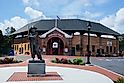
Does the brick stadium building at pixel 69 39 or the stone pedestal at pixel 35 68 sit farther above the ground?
the brick stadium building at pixel 69 39

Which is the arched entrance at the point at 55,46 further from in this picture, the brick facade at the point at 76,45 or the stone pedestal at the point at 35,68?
the stone pedestal at the point at 35,68

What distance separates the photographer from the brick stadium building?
63.7m

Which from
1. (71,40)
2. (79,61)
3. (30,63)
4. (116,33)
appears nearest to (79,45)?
(71,40)

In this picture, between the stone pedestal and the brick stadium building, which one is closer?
the stone pedestal

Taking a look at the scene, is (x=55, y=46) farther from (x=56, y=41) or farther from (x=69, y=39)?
(x=69, y=39)

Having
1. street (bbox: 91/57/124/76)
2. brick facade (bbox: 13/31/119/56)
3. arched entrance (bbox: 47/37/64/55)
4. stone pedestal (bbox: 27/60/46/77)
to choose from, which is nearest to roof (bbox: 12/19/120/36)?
brick facade (bbox: 13/31/119/56)

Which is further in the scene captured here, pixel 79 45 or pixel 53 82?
pixel 79 45

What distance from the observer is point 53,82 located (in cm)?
1515

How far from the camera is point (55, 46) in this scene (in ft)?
213

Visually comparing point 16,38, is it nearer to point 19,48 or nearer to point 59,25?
point 19,48

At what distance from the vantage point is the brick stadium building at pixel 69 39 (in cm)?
6372

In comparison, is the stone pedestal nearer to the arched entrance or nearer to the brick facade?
the brick facade

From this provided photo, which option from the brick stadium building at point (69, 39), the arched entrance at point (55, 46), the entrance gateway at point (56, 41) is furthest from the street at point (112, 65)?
the arched entrance at point (55, 46)

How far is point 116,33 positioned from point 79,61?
4729cm
